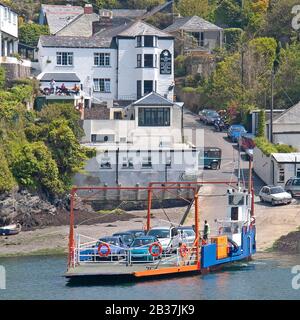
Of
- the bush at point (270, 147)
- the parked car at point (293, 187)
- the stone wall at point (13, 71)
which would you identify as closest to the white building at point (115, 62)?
the stone wall at point (13, 71)

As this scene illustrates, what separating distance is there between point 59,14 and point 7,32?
91.1 feet

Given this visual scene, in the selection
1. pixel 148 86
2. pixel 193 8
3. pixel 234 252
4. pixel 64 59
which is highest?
pixel 193 8

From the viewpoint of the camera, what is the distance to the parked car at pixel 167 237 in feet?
219

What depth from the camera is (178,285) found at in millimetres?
62594

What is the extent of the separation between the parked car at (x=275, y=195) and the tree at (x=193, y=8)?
194 ft

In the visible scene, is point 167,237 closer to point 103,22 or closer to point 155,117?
point 155,117

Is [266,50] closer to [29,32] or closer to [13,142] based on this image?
[29,32]

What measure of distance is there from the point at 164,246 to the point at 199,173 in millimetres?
22920

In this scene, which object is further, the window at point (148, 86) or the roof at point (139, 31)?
the roof at point (139, 31)

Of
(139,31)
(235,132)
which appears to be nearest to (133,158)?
(235,132)

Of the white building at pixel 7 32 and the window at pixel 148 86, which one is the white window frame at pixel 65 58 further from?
the window at pixel 148 86

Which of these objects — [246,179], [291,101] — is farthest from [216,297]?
[291,101]

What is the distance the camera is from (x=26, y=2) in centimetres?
14450

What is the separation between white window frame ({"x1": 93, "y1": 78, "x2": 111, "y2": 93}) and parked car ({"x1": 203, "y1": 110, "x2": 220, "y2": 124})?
337 inches
